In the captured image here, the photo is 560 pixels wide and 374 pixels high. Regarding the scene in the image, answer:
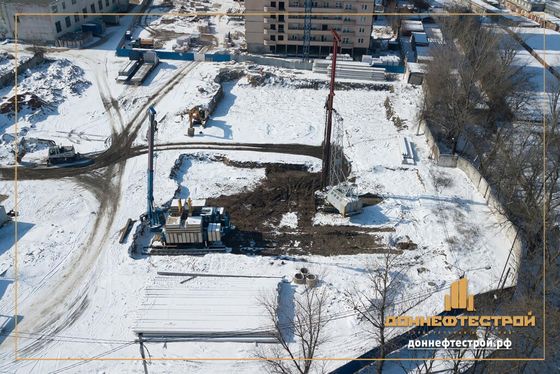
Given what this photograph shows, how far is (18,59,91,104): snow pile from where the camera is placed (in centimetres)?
4262

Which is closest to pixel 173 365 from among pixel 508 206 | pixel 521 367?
pixel 521 367

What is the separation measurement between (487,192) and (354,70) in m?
22.3

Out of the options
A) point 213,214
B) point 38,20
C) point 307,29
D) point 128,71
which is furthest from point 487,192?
point 38,20

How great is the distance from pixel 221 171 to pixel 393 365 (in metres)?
19.0

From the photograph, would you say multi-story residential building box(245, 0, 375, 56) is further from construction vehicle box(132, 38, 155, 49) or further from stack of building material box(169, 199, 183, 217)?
stack of building material box(169, 199, 183, 217)

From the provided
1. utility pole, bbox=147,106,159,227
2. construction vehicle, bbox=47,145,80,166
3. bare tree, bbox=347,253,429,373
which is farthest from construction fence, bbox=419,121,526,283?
construction vehicle, bbox=47,145,80,166

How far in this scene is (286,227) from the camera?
28.9 metres

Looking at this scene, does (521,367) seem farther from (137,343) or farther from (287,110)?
(287,110)

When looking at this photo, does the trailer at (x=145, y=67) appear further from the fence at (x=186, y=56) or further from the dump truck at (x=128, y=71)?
the fence at (x=186, y=56)

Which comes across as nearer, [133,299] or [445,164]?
[133,299]

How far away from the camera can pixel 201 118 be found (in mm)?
39062

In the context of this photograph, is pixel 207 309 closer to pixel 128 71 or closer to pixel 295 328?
pixel 295 328

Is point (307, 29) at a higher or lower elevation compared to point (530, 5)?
higher

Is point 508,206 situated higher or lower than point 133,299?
higher
